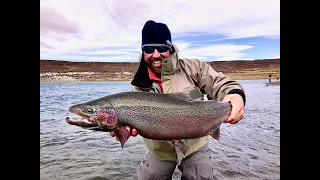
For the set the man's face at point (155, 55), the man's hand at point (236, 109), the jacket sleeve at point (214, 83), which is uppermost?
the man's face at point (155, 55)

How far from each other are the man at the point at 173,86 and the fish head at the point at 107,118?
0.16 ft

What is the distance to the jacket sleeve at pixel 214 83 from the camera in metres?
1.23

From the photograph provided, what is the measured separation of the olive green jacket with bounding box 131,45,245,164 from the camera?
4.06 ft

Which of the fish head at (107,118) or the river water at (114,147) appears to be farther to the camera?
the river water at (114,147)

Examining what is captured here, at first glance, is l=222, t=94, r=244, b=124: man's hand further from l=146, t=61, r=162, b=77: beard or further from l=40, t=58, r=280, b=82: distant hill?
l=40, t=58, r=280, b=82: distant hill

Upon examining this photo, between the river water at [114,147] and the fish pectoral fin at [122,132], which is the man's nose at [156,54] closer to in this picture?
the fish pectoral fin at [122,132]

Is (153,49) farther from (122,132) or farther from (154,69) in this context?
(122,132)

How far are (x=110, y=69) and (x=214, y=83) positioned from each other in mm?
693

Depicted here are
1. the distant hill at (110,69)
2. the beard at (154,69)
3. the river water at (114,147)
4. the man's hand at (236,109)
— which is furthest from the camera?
the river water at (114,147)

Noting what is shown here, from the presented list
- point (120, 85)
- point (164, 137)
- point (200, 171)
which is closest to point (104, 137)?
point (120, 85)

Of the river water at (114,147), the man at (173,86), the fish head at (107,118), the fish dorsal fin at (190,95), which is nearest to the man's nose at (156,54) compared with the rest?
the man at (173,86)

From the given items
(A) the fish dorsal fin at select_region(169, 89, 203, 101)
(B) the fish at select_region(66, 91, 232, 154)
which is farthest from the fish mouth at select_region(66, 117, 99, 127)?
(A) the fish dorsal fin at select_region(169, 89, 203, 101)

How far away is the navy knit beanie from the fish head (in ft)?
1.00
